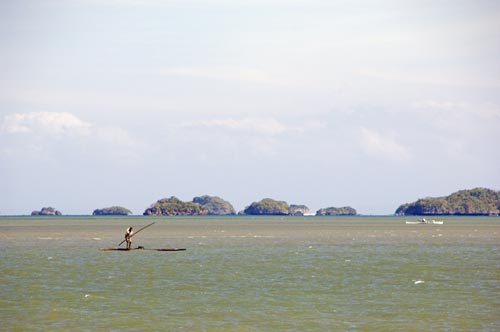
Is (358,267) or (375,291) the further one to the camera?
(358,267)

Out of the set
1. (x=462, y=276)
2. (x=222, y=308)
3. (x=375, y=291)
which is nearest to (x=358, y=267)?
(x=462, y=276)

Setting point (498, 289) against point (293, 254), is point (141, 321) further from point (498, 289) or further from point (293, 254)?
point (293, 254)

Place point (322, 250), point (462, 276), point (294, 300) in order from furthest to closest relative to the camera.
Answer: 1. point (322, 250)
2. point (462, 276)
3. point (294, 300)

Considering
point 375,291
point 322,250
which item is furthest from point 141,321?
point 322,250

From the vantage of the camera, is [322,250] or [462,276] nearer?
[462,276]

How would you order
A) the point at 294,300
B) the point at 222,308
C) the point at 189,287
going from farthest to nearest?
the point at 189,287, the point at 294,300, the point at 222,308

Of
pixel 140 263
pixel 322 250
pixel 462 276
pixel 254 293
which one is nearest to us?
pixel 254 293

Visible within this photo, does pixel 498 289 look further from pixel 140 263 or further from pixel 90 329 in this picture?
pixel 140 263

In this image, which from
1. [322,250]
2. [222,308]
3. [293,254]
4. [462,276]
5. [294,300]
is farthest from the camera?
[322,250]

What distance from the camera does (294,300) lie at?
52.3m

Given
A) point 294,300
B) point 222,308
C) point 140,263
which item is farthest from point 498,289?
point 140,263

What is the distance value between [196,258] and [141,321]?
46760mm

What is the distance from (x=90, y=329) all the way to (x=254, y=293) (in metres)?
17.0

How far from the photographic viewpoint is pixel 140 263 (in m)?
83.9
